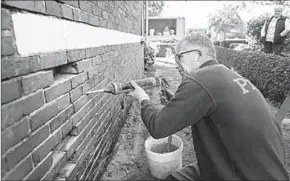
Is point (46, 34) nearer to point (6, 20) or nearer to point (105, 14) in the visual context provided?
point (6, 20)

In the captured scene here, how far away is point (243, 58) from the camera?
8.03 m

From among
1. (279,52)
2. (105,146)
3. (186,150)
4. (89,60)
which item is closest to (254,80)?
(279,52)

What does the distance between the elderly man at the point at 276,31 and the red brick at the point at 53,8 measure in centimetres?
651

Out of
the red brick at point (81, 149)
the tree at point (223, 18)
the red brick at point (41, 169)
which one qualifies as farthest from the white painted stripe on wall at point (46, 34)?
A: the tree at point (223, 18)

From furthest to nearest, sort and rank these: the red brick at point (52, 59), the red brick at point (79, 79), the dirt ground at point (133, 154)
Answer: the dirt ground at point (133, 154) < the red brick at point (79, 79) < the red brick at point (52, 59)

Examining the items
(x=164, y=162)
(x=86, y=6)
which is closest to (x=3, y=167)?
(x=86, y=6)

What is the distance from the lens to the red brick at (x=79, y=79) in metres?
1.91

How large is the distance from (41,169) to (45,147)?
0.44 ft

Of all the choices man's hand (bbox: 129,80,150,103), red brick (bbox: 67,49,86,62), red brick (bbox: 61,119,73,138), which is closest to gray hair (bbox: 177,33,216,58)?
man's hand (bbox: 129,80,150,103)

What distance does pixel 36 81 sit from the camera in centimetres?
135

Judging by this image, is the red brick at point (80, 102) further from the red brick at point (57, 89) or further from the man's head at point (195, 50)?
the man's head at point (195, 50)

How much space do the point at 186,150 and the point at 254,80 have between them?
15.2 feet

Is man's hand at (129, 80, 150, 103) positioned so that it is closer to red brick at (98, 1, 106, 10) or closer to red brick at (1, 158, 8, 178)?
red brick at (98, 1, 106, 10)

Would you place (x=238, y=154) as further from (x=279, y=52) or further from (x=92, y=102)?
(x=279, y=52)
